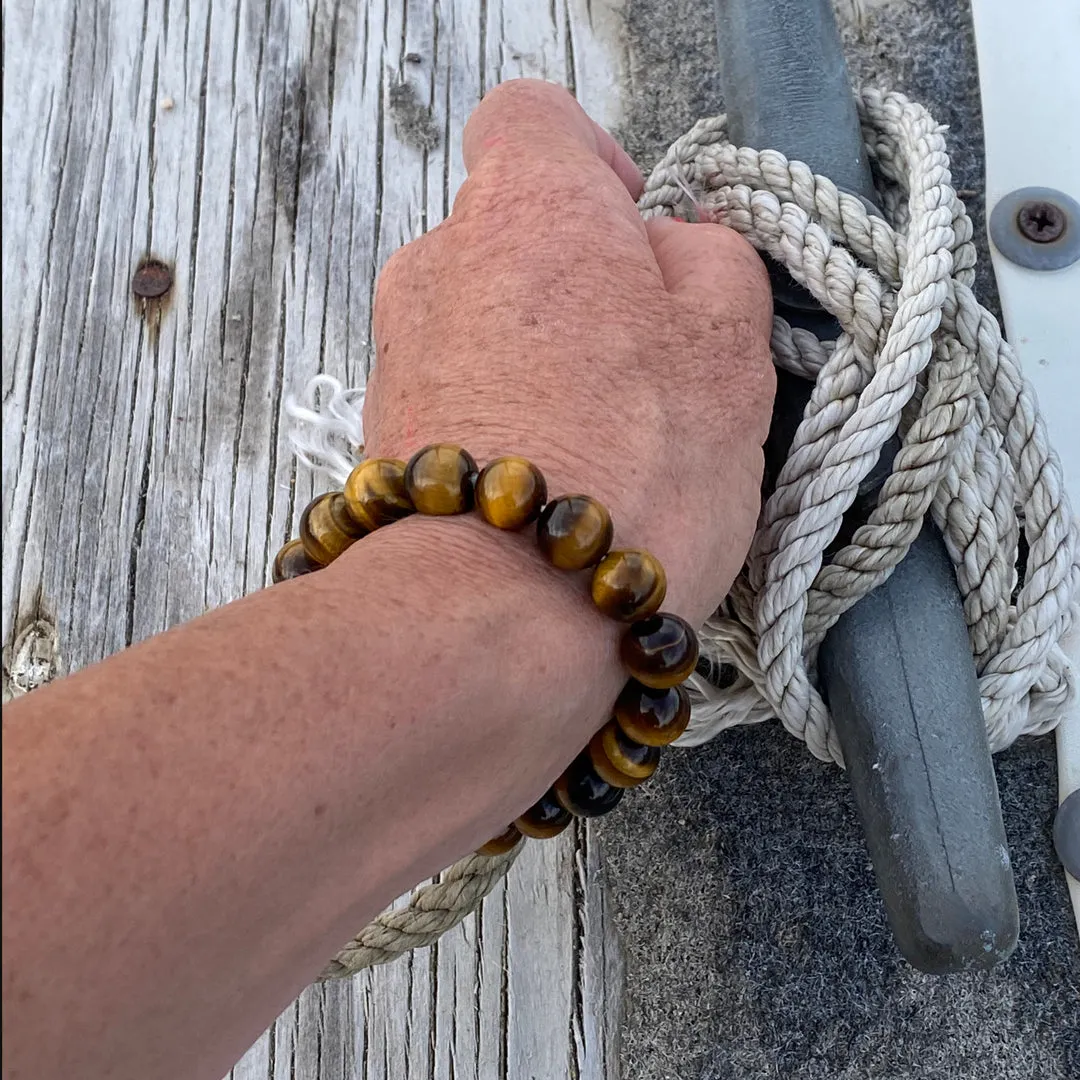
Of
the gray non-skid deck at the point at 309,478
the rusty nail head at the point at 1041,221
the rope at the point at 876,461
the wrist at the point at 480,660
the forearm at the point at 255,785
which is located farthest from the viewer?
the rusty nail head at the point at 1041,221

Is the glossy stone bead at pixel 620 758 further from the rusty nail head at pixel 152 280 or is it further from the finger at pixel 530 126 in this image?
the rusty nail head at pixel 152 280

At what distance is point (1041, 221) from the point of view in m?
1.10

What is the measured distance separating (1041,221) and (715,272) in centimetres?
54

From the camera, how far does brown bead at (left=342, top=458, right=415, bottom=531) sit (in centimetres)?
61

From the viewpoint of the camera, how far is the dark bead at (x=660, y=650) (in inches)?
23.4

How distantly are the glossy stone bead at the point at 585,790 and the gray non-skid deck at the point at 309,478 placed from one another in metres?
0.33

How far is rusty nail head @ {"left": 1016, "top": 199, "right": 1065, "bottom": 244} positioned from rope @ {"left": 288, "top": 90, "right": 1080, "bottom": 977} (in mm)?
310

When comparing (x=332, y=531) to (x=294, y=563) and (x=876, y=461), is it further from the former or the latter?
(x=876, y=461)

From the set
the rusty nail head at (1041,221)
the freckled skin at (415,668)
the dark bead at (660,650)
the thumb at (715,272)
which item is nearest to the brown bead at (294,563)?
the freckled skin at (415,668)

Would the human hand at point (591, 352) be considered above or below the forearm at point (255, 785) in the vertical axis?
above

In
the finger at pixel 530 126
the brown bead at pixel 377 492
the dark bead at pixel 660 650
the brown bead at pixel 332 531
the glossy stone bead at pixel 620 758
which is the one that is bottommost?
the glossy stone bead at pixel 620 758

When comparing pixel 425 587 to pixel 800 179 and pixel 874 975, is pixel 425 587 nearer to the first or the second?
pixel 800 179

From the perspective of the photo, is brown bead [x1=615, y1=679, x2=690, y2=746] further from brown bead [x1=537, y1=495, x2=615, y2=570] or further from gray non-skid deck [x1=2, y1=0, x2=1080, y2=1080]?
gray non-skid deck [x1=2, y1=0, x2=1080, y2=1080]

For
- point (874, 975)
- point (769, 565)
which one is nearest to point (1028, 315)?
point (769, 565)
